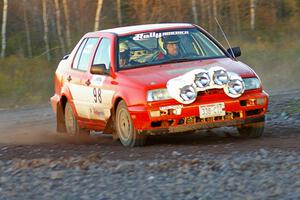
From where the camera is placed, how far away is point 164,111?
29.2 ft

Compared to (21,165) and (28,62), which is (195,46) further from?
(28,62)

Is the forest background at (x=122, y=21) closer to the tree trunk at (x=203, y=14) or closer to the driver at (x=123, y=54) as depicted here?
the tree trunk at (x=203, y=14)

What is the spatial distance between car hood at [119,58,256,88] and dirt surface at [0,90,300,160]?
76 cm

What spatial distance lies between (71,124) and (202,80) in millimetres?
3149

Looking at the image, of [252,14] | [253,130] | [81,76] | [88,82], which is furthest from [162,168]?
[252,14]

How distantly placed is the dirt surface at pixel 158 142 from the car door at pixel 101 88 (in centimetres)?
42

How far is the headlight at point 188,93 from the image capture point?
8.73 metres

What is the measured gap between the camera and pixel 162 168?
725 cm

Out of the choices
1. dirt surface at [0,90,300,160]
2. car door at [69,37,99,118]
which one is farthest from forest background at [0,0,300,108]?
car door at [69,37,99,118]

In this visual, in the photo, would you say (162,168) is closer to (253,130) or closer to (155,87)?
(155,87)

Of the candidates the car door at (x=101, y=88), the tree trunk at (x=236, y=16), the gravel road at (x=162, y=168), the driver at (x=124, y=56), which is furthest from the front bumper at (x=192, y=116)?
the tree trunk at (x=236, y=16)

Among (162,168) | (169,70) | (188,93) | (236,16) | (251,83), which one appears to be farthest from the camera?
(236,16)

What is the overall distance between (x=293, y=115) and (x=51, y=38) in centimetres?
3045

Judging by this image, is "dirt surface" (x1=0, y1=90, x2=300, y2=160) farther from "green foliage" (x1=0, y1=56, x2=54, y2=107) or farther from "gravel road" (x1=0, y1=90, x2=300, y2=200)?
"green foliage" (x1=0, y1=56, x2=54, y2=107)
